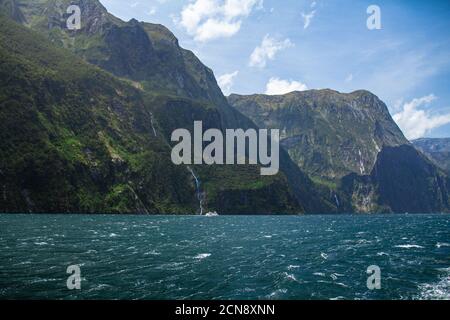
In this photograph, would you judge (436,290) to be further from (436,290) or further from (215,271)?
(215,271)

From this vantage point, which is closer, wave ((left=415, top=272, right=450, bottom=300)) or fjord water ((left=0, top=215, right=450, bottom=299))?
fjord water ((left=0, top=215, right=450, bottom=299))

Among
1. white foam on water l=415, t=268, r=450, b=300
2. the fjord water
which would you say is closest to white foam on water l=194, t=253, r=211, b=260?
the fjord water

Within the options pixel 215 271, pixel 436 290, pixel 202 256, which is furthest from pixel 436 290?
pixel 202 256

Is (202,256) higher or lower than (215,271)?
lower

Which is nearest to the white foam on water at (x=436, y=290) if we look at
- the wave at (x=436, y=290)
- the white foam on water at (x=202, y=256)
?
the wave at (x=436, y=290)

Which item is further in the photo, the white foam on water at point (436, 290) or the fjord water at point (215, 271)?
the white foam on water at point (436, 290)

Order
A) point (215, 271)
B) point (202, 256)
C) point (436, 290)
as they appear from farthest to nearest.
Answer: point (202, 256)
point (215, 271)
point (436, 290)

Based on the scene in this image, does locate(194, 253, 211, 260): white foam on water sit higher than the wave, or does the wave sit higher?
locate(194, 253, 211, 260): white foam on water

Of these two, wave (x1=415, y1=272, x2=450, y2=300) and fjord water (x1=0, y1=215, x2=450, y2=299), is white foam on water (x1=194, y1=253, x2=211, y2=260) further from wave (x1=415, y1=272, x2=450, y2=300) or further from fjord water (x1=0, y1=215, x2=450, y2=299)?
wave (x1=415, y1=272, x2=450, y2=300)

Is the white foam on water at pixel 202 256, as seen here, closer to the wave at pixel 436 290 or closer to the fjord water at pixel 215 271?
the fjord water at pixel 215 271

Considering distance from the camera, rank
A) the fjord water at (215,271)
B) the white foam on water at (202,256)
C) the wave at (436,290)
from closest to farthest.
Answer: the fjord water at (215,271) → the wave at (436,290) → the white foam on water at (202,256)

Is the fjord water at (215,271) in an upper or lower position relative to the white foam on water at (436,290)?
upper
